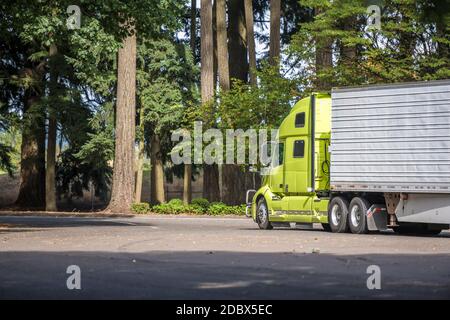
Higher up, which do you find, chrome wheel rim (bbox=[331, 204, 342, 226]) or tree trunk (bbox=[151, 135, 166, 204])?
tree trunk (bbox=[151, 135, 166, 204])

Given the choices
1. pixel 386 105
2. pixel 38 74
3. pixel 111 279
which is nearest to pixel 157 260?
pixel 111 279

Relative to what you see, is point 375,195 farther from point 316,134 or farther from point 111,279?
point 111,279

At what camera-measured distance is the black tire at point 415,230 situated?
28.8m

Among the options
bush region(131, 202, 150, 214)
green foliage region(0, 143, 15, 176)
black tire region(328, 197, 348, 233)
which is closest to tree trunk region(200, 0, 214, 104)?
bush region(131, 202, 150, 214)

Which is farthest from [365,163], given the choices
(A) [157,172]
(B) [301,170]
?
(A) [157,172]

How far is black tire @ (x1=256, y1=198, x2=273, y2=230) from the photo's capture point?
1258 inches

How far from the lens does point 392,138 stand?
27188 millimetres

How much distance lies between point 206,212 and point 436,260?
27.0m

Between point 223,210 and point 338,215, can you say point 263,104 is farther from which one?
point 338,215

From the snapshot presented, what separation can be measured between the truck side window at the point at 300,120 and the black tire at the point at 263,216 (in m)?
2.79

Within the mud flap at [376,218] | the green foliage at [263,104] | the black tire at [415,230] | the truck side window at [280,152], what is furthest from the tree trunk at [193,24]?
the mud flap at [376,218]

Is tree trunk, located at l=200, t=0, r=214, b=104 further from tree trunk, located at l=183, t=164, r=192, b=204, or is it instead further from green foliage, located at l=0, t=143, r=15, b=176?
green foliage, located at l=0, t=143, r=15, b=176

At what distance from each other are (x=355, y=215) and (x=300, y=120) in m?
3.63

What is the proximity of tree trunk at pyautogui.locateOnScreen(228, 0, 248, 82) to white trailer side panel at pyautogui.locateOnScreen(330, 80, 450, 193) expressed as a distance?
97.3 feet
